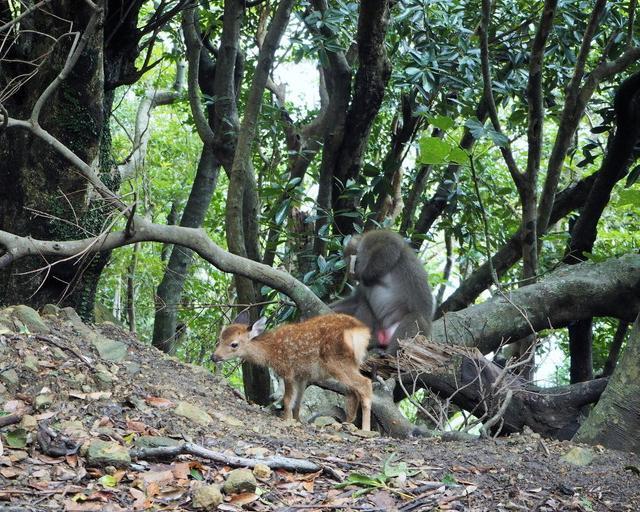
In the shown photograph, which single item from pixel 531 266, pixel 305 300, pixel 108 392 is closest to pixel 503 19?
pixel 531 266

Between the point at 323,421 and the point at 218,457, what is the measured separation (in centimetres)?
254

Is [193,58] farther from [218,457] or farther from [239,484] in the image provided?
[239,484]

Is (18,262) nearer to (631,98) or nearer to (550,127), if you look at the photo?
(631,98)

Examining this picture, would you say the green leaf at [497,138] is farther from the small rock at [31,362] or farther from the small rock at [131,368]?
the small rock at [31,362]

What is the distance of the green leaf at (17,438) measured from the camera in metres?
4.29

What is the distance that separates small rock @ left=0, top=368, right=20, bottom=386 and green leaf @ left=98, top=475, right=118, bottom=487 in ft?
3.91

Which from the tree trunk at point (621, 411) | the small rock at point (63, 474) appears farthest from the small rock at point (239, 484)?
the tree trunk at point (621, 411)

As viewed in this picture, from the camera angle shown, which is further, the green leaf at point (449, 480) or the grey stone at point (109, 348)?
the grey stone at point (109, 348)

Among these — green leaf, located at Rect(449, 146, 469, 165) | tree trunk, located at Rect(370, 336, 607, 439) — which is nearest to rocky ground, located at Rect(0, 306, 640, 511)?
tree trunk, located at Rect(370, 336, 607, 439)

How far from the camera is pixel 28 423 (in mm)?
4469

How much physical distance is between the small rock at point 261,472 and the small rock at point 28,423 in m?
1.25

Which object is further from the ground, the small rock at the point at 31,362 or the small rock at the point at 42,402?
the small rock at the point at 31,362

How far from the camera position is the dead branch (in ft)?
14.4

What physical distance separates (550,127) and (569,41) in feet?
27.5
